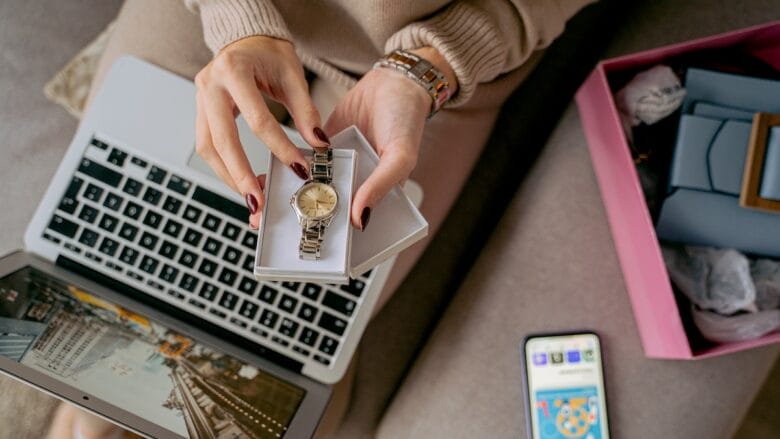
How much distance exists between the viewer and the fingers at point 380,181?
502mm

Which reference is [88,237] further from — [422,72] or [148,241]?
[422,72]

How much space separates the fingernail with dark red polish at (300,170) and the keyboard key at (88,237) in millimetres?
347

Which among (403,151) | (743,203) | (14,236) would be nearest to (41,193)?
(14,236)

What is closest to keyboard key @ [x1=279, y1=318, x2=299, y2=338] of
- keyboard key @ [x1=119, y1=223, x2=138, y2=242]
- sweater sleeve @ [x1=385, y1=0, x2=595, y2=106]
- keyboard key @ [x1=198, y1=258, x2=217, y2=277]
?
keyboard key @ [x1=198, y1=258, x2=217, y2=277]

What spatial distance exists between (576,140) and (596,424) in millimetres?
360

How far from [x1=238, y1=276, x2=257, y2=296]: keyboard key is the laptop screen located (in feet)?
0.26

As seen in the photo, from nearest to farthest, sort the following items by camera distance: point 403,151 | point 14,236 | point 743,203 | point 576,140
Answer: point 403,151
point 743,203
point 576,140
point 14,236

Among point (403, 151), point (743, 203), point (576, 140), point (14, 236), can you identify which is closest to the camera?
point (403, 151)

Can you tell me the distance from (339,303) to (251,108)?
0.28m

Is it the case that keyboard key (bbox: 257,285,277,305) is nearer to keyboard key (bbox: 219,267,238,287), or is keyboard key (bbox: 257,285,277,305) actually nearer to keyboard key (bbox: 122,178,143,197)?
keyboard key (bbox: 219,267,238,287)

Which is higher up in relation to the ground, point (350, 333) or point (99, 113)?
point (99, 113)

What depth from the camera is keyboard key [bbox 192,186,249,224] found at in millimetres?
722

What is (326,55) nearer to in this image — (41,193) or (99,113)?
(99,113)

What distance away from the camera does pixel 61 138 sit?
3.14ft
